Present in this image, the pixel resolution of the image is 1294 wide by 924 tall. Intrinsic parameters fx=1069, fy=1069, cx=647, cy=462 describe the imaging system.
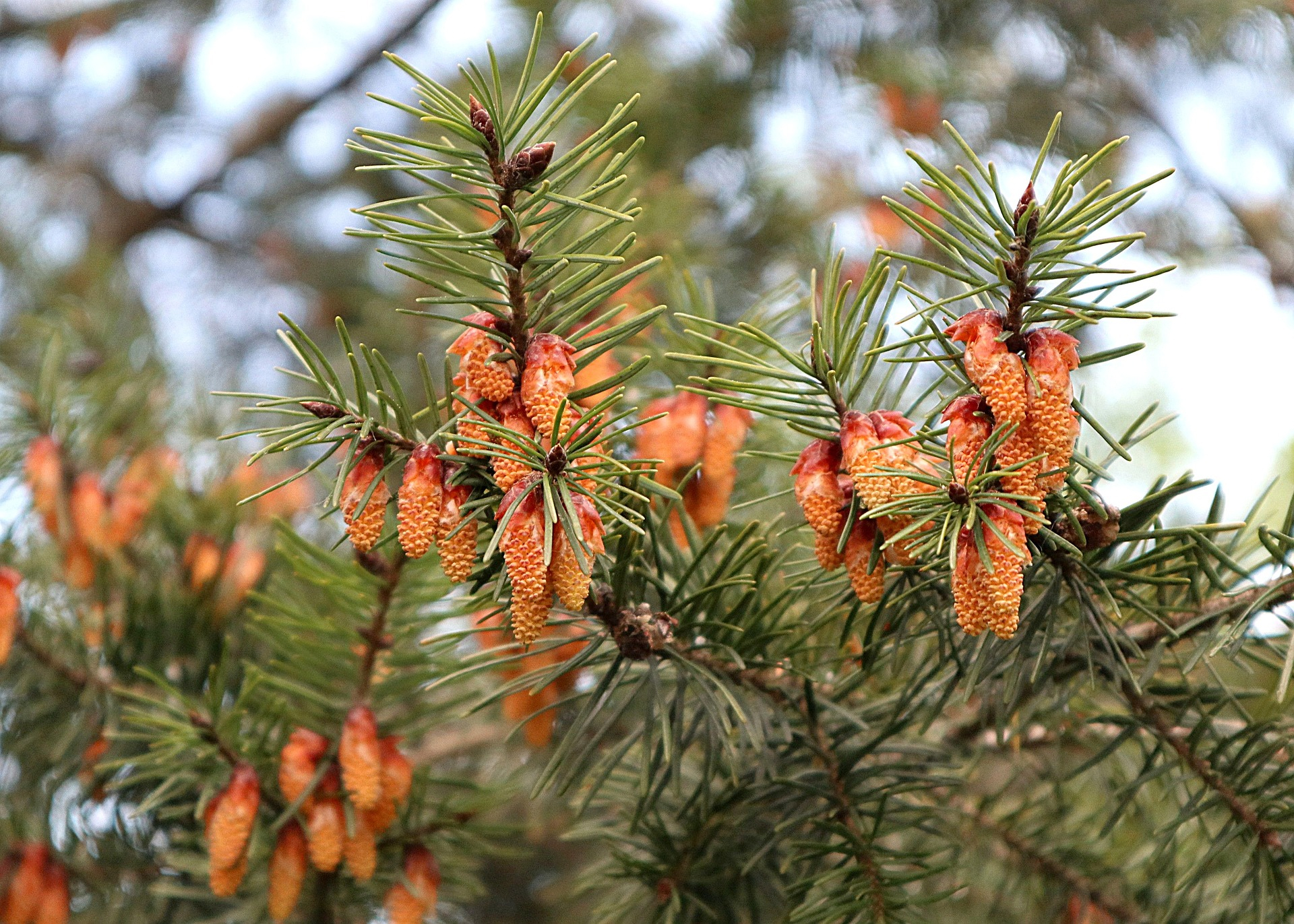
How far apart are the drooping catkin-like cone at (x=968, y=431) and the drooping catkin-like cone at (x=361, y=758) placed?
0.67 meters

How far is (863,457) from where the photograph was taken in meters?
0.75

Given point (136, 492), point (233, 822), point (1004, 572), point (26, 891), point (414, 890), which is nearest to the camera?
point (1004, 572)

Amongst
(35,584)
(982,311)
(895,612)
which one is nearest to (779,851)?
(895,612)

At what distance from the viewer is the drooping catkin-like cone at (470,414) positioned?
2.38ft

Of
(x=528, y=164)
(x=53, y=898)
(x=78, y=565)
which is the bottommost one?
(x=53, y=898)

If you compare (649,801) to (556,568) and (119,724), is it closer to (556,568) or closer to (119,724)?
(556,568)

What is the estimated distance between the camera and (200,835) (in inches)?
48.1

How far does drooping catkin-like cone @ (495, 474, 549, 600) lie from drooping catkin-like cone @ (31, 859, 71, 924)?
3.28ft

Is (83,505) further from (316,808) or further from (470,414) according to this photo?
(470,414)

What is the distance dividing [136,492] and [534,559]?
1152 millimetres

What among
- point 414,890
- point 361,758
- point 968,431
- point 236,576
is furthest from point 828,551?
point 236,576

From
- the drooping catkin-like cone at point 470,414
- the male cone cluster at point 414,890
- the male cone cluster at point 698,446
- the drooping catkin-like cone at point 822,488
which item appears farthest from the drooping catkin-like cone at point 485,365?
the male cone cluster at point 414,890

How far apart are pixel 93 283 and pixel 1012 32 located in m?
2.10

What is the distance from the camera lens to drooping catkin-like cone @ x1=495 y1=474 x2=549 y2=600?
2.30 feet
